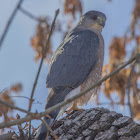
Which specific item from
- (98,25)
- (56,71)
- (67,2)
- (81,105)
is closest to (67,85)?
(56,71)

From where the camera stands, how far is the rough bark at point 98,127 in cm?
257

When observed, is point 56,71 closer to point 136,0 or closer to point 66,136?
point 66,136

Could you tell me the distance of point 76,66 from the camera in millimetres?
4020

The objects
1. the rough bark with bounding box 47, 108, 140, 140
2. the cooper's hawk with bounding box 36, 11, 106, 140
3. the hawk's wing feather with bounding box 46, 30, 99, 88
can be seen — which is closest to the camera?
the rough bark with bounding box 47, 108, 140, 140

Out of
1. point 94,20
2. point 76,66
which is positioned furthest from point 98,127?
point 94,20

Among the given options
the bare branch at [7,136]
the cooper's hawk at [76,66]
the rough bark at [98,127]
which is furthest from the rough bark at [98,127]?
the cooper's hawk at [76,66]

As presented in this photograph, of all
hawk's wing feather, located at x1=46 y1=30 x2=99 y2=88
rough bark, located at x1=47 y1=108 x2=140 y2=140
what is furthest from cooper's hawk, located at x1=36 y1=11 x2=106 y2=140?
rough bark, located at x1=47 y1=108 x2=140 y2=140

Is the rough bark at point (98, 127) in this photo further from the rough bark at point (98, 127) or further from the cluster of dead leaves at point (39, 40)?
the cluster of dead leaves at point (39, 40)

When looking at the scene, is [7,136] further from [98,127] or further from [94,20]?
[94,20]

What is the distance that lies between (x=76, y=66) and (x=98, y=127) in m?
1.47

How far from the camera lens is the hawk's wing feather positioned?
149 inches

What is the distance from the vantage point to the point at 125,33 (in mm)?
5785

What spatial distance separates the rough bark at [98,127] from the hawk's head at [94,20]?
2.36 m

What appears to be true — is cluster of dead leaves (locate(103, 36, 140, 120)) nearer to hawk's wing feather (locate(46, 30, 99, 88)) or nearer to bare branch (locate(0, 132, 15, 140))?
hawk's wing feather (locate(46, 30, 99, 88))
